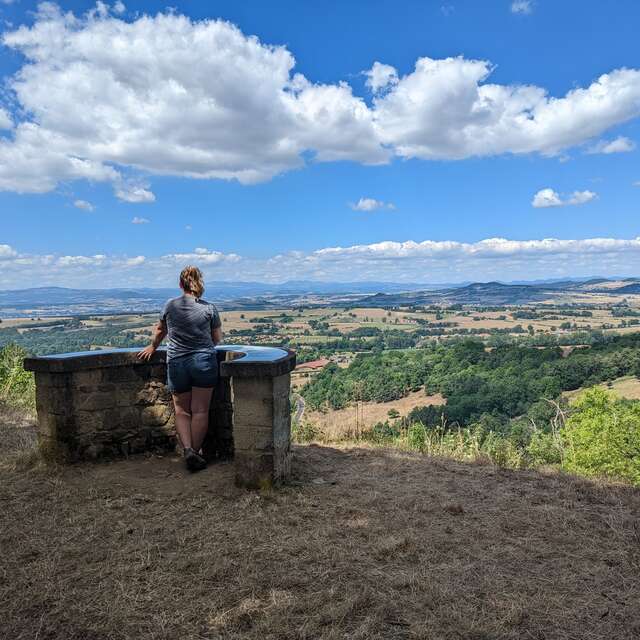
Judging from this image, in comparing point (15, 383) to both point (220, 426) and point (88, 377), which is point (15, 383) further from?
point (220, 426)

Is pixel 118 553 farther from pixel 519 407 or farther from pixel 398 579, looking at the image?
pixel 519 407

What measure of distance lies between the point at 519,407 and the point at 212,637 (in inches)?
1252

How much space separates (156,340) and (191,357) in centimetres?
50

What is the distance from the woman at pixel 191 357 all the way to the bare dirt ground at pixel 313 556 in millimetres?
395

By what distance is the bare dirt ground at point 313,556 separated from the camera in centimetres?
275

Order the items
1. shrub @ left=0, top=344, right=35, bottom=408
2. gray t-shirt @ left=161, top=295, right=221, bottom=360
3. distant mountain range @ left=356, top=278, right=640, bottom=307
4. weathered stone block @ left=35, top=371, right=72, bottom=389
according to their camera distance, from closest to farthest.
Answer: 1. gray t-shirt @ left=161, top=295, right=221, bottom=360
2. weathered stone block @ left=35, top=371, right=72, bottom=389
3. shrub @ left=0, top=344, right=35, bottom=408
4. distant mountain range @ left=356, top=278, right=640, bottom=307

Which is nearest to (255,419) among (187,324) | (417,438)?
(187,324)

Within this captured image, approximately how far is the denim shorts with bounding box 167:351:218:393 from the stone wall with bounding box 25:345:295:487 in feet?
0.75

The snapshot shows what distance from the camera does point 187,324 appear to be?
16.5ft

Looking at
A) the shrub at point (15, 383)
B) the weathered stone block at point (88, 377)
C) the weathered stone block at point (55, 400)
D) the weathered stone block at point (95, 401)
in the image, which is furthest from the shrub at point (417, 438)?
the shrub at point (15, 383)

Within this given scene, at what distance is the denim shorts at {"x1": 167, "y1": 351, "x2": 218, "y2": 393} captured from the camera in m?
5.05

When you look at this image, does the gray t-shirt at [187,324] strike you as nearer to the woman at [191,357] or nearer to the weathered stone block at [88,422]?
the woman at [191,357]

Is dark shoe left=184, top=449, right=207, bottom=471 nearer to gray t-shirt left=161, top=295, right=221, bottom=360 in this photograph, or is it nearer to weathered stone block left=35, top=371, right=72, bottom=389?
gray t-shirt left=161, top=295, right=221, bottom=360

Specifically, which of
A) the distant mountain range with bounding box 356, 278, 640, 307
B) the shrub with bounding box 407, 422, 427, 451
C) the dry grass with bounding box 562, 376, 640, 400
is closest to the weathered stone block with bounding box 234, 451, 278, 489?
the shrub with bounding box 407, 422, 427, 451
